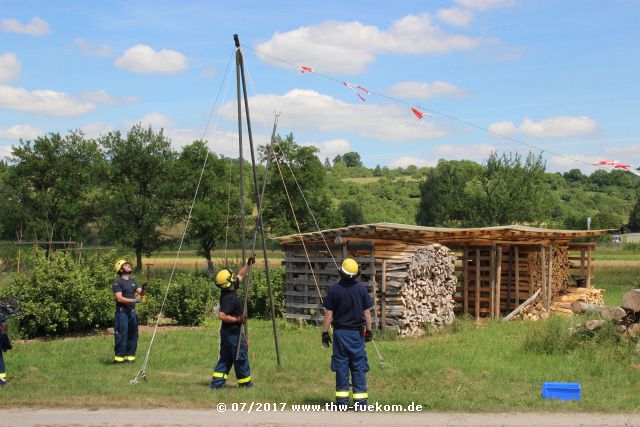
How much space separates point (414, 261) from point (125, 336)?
281 inches

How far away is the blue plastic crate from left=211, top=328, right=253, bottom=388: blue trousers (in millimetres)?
4124

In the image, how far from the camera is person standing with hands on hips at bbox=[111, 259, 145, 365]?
12969 millimetres

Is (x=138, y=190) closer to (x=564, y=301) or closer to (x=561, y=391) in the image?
(x=564, y=301)

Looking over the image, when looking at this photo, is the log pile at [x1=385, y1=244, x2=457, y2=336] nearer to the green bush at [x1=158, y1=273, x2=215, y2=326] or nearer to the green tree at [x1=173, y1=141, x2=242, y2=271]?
the green bush at [x1=158, y1=273, x2=215, y2=326]

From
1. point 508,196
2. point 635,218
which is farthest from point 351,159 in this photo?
point 508,196

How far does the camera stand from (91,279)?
56.9ft

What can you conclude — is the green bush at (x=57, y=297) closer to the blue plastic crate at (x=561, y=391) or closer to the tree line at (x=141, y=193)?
the blue plastic crate at (x=561, y=391)

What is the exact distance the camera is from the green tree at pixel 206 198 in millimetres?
40562

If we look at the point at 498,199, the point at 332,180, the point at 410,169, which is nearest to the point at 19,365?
the point at 498,199

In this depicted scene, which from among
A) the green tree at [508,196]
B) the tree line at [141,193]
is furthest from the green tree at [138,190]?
the green tree at [508,196]

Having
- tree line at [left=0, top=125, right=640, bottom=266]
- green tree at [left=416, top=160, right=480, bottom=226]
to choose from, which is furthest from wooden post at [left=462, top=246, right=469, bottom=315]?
green tree at [left=416, top=160, right=480, bottom=226]

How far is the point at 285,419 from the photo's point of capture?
859cm

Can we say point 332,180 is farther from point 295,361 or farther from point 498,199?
point 295,361

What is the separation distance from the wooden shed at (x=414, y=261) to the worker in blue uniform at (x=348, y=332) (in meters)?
6.68
